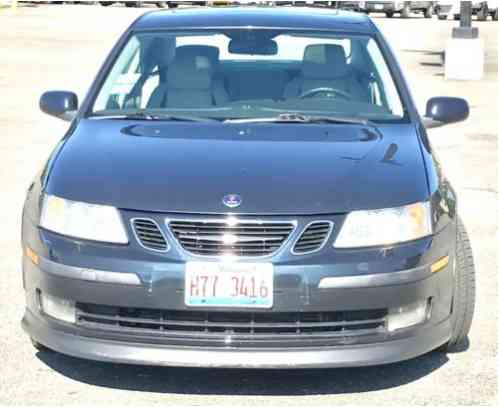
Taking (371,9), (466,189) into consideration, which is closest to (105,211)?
(466,189)

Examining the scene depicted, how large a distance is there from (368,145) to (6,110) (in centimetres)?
1053

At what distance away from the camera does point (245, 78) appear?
6320 mm

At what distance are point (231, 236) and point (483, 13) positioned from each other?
41097 mm

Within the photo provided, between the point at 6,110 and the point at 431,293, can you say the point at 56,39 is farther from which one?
the point at 431,293

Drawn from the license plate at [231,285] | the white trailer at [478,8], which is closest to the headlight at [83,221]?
the license plate at [231,285]

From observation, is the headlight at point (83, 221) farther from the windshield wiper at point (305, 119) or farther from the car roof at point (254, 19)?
the car roof at point (254, 19)

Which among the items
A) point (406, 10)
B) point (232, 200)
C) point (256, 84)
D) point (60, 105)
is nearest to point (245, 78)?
point (256, 84)

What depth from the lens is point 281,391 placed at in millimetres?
4910

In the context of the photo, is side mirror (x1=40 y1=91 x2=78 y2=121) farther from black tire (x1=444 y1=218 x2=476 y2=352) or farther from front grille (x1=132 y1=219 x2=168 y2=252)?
black tire (x1=444 y1=218 x2=476 y2=352)

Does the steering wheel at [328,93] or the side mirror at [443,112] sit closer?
the steering wheel at [328,93]

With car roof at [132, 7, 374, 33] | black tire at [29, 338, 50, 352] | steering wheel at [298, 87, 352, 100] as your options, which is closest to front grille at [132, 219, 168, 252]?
black tire at [29, 338, 50, 352]

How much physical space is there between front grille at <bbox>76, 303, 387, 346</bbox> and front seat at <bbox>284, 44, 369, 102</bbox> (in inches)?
71.9

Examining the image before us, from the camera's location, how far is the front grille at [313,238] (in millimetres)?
4594

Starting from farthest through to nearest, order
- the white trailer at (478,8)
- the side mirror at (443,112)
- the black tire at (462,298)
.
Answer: the white trailer at (478,8) → the side mirror at (443,112) → the black tire at (462,298)
